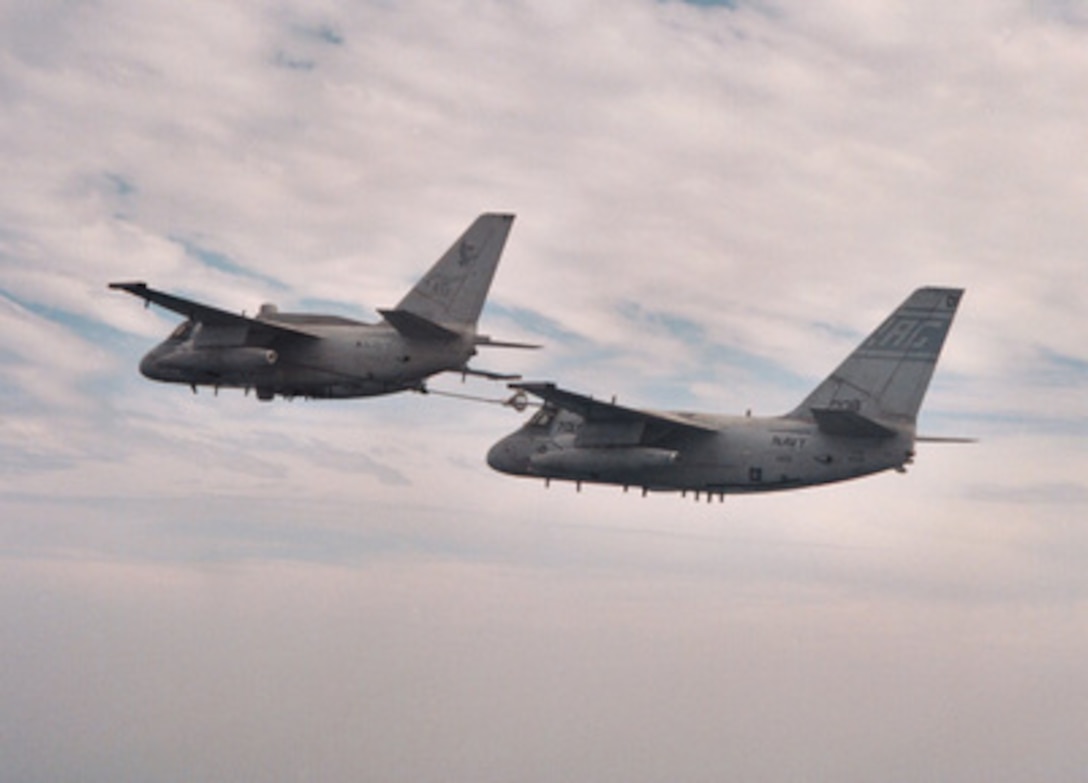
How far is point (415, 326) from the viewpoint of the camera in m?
88.5

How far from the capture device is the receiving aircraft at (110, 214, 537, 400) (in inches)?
3533

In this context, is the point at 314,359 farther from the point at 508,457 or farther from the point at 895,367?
the point at 895,367

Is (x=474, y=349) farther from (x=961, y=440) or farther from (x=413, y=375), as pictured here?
(x=961, y=440)

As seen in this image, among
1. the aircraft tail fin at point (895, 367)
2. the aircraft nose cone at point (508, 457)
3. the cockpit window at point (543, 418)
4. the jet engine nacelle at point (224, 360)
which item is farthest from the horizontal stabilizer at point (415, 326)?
the aircraft tail fin at point (895, 367)

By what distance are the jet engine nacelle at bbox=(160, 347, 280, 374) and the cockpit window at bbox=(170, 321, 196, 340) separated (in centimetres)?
100

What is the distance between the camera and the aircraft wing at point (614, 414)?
299 ft

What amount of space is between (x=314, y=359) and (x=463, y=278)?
6.67m

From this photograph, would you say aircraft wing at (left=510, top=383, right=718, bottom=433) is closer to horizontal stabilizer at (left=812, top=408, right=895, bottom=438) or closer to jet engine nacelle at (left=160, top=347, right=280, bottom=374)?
horizontal stabilizer at (left=812, top=408, right=895, bottom=438)

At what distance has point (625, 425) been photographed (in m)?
92.9

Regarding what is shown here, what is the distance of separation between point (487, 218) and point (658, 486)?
12.7 metres

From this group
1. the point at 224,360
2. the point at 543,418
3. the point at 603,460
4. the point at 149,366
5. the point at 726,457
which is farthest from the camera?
the point at 543,418

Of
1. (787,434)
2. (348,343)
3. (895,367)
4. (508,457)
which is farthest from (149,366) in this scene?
(895,367)

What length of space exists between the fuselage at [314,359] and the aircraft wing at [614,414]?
4463 mm

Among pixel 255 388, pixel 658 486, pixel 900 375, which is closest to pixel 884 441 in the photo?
pixel 900 375
